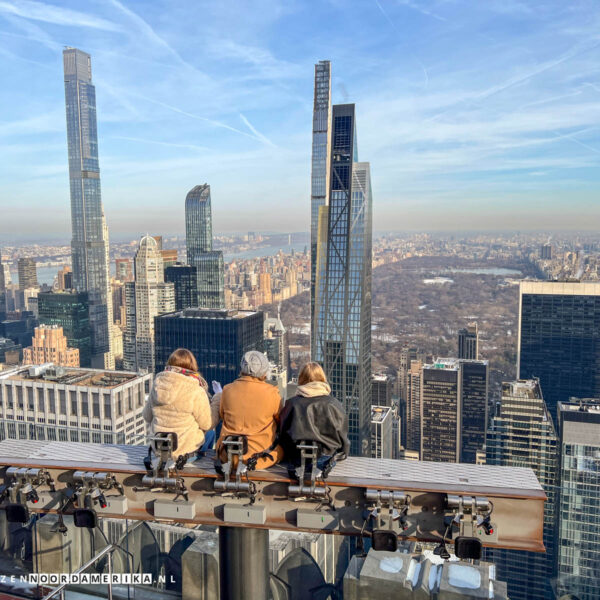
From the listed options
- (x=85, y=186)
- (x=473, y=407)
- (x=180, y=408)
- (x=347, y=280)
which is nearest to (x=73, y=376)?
(x=347, y=280)

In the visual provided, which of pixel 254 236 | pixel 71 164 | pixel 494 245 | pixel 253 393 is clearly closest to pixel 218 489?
pixel 253 393

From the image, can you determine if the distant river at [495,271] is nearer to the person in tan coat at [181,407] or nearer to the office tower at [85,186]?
the person in tan coat at [181,407]

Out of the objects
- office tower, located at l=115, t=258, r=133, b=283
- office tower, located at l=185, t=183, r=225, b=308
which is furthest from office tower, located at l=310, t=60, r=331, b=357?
office tower, located at l=115, t=258, r=133, b=283

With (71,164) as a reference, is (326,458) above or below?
below

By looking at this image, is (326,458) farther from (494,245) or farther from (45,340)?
(45,340)

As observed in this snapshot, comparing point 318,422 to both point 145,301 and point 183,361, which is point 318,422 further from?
point 145,301

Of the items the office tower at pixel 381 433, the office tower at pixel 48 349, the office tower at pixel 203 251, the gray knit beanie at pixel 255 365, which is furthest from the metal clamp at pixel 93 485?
the office tower at pixel 203 251
